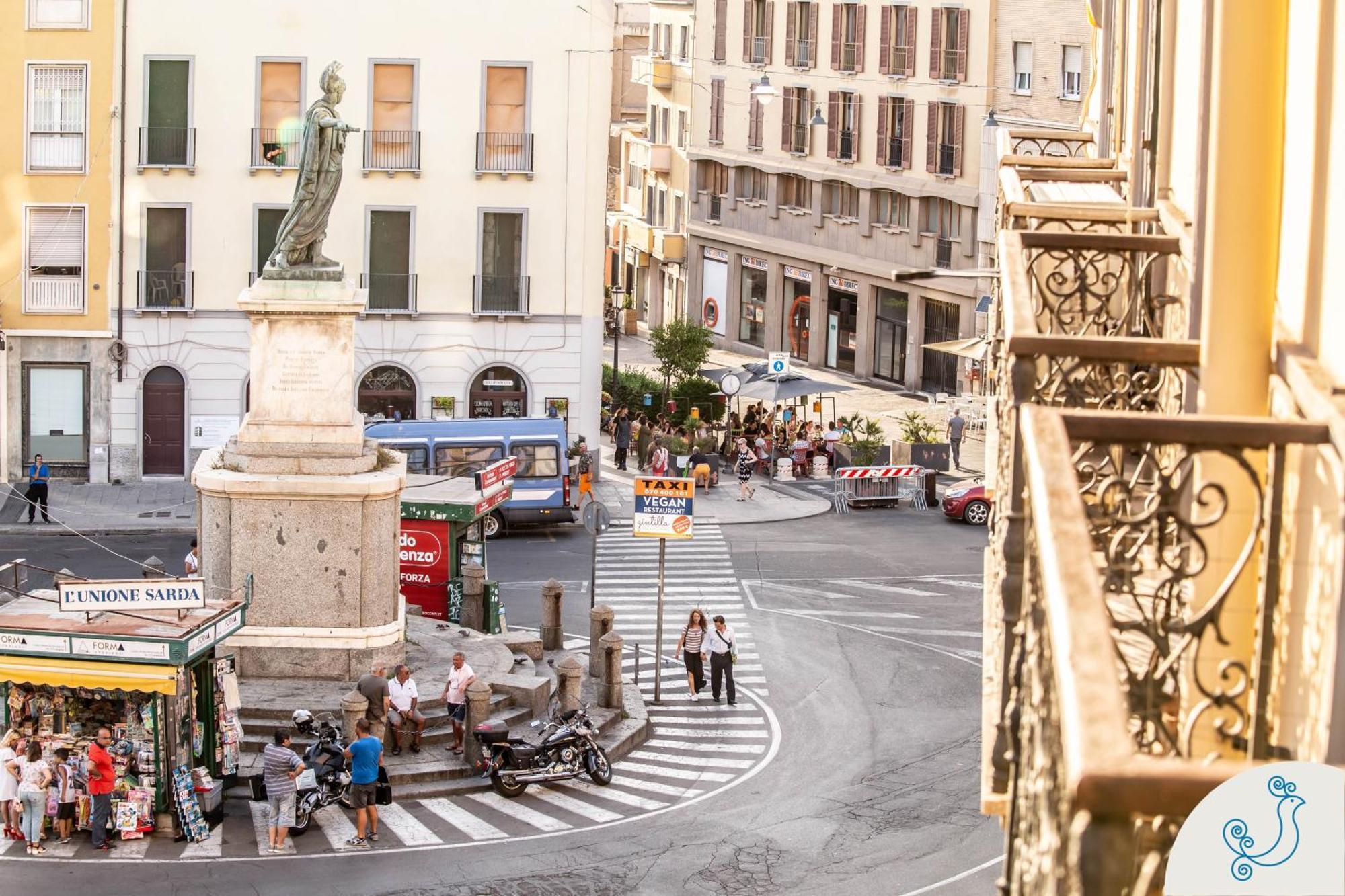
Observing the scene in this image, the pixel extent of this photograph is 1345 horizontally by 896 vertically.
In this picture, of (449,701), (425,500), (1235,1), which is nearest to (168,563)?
(425,500)

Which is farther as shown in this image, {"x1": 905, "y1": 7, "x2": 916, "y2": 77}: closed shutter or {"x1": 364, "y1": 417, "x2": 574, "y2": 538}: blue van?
{"x1": 905, "y1": 7, "x2": 916, "y2": 77}: closed shutter

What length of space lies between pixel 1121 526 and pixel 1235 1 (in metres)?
2.45

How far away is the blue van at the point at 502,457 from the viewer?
134ft

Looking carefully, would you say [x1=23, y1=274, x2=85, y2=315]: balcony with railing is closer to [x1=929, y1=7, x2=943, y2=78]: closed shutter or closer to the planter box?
the planter box

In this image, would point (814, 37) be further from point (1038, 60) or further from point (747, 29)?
point (1038, 60)

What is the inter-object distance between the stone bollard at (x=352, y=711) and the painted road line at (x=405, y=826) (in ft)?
2.89

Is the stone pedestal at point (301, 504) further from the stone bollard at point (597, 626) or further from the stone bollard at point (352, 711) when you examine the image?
the stone bollard at point (597, 626)

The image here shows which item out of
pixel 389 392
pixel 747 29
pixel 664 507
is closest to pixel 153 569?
pixel 664 507

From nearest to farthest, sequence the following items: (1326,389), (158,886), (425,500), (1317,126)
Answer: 1. (1326,389)
2. (1317,126)
3. (158,886)
4. (425,500)

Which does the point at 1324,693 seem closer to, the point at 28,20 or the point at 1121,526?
the point at 1121,526

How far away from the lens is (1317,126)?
634 cm

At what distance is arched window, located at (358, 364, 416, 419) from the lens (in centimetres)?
4656

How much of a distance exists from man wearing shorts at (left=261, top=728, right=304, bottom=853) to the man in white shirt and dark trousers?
7.95 meters

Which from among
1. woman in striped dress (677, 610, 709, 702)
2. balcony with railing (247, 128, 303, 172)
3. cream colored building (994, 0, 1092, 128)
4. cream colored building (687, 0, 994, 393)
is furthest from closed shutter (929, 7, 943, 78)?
woman in striped dress (677, 610, 709, 702)
